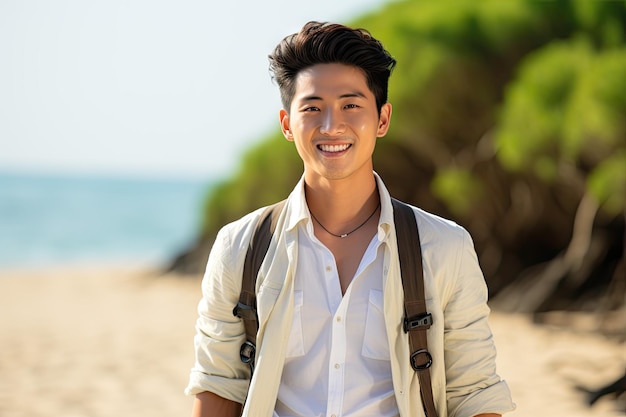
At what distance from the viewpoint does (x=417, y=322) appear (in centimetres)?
209

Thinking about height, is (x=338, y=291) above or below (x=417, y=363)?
above

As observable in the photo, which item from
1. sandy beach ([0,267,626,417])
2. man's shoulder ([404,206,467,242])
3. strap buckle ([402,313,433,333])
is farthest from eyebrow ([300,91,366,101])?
sandy beach ([0,267,626,417])

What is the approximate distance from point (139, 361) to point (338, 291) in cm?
600

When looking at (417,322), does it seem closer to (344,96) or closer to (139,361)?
(344,96)

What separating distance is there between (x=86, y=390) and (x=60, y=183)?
8481 cm

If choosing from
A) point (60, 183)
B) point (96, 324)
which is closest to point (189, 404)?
point (96, 324)

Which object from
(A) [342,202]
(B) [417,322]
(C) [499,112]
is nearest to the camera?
(B) [417,322]

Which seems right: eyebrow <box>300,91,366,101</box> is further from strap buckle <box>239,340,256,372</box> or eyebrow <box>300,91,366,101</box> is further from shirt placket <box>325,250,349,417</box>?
strap buckle <box>239,340,256,372</box>

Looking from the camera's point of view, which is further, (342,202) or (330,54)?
(342,202)

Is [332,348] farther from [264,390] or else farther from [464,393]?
[464,393]

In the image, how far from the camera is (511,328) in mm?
8555

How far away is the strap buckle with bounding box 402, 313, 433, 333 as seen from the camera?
2088mm

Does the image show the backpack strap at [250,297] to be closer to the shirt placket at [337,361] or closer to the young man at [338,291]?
the young man at [338,291]

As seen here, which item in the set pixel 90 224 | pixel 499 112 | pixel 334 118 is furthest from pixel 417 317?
pixel 90 224
